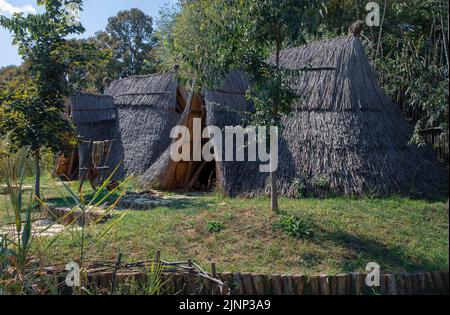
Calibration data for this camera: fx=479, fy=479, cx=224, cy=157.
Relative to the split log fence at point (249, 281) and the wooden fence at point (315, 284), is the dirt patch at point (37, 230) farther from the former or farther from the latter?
the wooden fence at point (315, 284)

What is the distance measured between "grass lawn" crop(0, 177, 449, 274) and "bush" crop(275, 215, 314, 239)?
0.18 feet

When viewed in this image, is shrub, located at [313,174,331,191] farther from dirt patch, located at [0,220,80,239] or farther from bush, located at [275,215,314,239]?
dirt patch, located at [0,220,80,239]

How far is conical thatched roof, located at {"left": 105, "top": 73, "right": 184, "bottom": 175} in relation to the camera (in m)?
12.3

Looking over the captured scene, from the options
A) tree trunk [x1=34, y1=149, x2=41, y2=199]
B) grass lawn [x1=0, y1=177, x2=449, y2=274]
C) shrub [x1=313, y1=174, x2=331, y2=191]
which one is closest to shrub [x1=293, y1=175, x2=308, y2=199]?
shrub [x1=313, y1=174, x2=331, y2=191]

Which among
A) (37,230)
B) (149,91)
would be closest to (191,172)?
(149,91)

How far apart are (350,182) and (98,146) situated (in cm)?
570

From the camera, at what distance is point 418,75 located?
686 centimetres

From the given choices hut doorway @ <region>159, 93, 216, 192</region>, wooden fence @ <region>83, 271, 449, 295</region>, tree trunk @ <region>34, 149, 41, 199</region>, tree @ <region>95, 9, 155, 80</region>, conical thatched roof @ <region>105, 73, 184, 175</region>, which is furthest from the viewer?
tree @ <region>95, 9, 155, 80</region>

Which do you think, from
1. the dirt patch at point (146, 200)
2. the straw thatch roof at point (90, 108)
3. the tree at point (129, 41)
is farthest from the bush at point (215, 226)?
the tree at point (129, 41)

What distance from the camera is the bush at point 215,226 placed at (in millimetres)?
6023

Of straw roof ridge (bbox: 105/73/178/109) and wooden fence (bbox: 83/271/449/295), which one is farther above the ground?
straw roof ridge (bbox: 105/73/178/109)

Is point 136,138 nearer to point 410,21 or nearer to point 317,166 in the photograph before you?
point 317,166

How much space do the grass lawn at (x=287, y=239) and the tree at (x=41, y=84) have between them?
3.05 metres

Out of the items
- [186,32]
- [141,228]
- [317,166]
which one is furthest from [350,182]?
[186,32]
